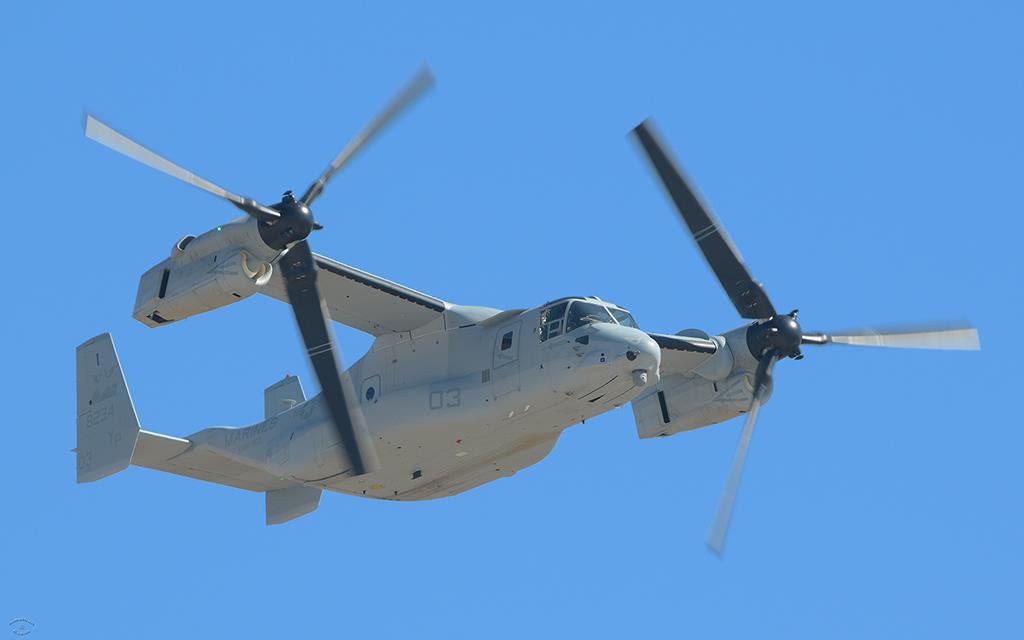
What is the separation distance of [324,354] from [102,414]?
539 cm

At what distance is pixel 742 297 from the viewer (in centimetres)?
3869

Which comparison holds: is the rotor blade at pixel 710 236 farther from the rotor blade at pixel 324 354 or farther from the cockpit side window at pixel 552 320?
the rotor blade at pixel 324 354

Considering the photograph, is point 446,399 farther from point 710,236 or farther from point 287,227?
point 710,236

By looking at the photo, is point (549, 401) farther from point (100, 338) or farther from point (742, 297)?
point (100, 338)

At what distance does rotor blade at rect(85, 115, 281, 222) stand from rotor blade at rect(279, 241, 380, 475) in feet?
5.06

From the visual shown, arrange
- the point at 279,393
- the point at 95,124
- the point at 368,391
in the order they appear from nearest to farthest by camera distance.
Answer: the point at 95,124 < the point at 368,391 < the point at 279,393

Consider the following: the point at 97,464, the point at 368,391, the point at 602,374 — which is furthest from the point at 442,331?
the point at 97,464

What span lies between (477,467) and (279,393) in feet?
17.3

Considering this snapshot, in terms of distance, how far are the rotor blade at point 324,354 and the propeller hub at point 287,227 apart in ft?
4.48

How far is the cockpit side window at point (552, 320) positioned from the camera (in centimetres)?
3478

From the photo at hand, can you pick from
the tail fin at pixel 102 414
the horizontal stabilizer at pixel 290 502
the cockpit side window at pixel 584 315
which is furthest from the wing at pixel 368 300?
the tail fin at pixel 102 414

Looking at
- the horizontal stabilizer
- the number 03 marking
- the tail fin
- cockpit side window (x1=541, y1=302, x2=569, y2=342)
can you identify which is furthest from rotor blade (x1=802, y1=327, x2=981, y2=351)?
the tail fin

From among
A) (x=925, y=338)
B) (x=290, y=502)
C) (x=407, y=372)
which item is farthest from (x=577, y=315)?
(x=925, y=338)

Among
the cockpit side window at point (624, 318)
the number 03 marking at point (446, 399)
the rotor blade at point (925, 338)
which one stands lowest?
the number 03 marking at point (446, 399)
